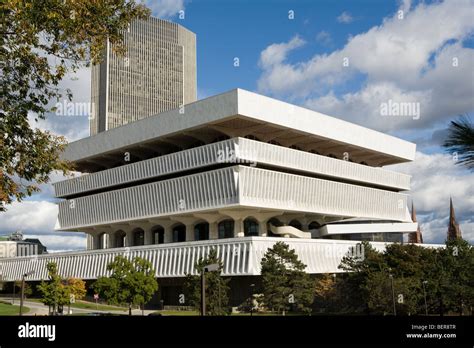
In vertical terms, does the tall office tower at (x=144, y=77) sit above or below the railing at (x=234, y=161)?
above

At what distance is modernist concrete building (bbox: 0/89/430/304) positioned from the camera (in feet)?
192

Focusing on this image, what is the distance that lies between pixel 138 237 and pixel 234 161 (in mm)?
25138

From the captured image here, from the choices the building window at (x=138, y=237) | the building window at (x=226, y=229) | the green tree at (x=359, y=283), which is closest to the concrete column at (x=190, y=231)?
the building window at (x=226, y=229)

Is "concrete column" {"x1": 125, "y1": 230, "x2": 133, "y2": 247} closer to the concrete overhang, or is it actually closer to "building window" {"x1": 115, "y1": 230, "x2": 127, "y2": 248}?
"building window" {"x1": 115, "y1": 230, "x2": 127, "y2": 248}

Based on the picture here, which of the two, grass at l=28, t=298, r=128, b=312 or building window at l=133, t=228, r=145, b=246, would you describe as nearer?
grass at l=28, t=298, r=128, b=312

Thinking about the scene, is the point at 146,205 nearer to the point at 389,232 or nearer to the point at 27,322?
the point at 389,232

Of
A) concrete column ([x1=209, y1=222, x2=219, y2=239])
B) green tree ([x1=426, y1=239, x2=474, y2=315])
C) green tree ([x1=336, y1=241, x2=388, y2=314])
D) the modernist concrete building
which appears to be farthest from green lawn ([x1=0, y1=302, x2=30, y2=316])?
green tree ([x1=426, y1=239, x2=474, y2=315])

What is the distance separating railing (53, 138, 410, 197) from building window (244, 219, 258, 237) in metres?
8.03

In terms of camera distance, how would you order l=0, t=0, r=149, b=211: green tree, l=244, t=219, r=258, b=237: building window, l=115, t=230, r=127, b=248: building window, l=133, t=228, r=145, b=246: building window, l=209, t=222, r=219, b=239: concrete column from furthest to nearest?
l=115, t=230, r=127, b=248: building window, l=133, t=228, r=145, b=246: building window, l=244, t=219, r=258, b=237: building window, l=209, t=222, r=219, b=239: concrete column, l=0, t=0, r=149, b=211: green tree

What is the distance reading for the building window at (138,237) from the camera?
77.4 meters

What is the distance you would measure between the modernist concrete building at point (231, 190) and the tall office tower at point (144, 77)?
8971cm

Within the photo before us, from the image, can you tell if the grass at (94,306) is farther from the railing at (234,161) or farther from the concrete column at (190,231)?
the railing at (234,161)

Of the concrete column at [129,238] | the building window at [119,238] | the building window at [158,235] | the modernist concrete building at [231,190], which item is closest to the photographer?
the modernist concrete building at [231,190]

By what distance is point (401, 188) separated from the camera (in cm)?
8300
